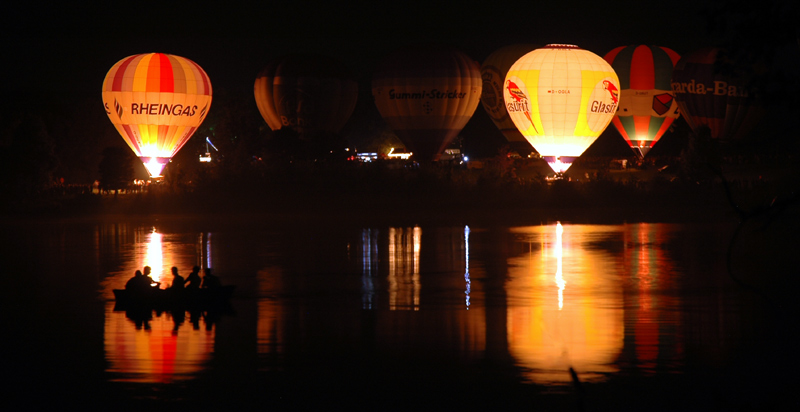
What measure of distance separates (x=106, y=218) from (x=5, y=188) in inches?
190

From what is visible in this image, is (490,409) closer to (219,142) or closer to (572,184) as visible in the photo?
(572,184)

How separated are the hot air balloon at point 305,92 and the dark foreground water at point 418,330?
2620cm

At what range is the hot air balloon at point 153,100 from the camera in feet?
151

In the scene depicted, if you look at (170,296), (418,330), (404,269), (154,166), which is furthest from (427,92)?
(418,330)

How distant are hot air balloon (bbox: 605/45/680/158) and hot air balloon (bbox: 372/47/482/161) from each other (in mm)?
9281

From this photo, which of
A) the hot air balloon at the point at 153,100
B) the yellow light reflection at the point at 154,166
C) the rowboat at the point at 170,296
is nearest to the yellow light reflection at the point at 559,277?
the rowboat at the point at 170,296

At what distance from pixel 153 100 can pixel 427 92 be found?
14.4 meters

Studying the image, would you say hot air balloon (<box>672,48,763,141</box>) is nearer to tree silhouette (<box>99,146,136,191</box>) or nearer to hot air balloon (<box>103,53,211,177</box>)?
hot air balloon (<box>103,53,211,177</box>)

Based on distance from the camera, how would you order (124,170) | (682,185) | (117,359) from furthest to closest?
(124,170)
(682,185)
(117,359)

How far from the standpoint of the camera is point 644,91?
51500mm

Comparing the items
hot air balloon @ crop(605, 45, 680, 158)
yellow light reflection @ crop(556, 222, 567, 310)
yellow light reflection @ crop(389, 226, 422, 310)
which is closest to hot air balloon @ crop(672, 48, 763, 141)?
hot air balloon @ crop(605, 45, 680, 158)

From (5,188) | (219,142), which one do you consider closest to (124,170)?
(219,142)

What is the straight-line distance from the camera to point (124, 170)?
5112cm

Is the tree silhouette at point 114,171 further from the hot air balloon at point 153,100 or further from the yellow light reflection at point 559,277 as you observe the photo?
the yellow light reflection at point 559,277
